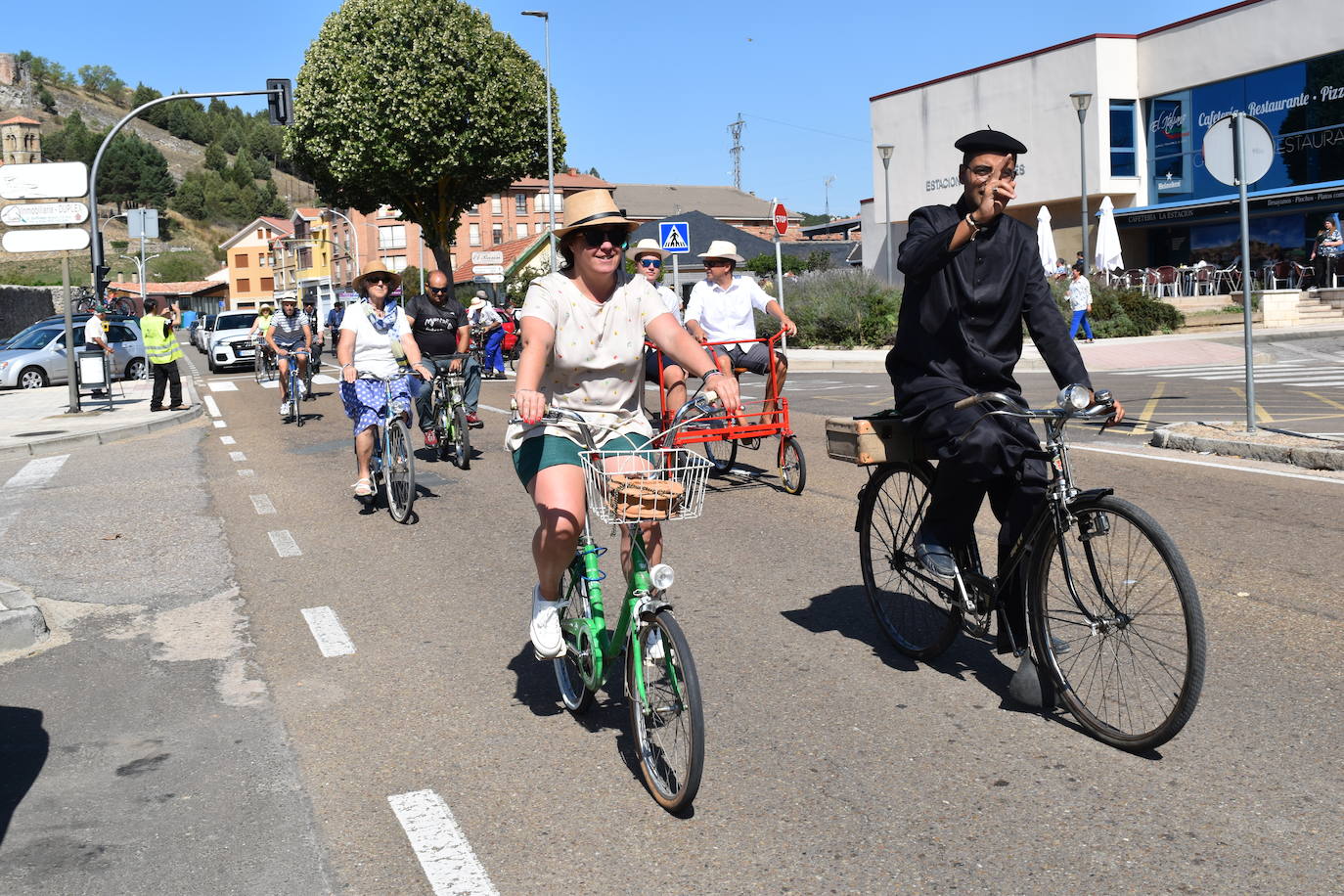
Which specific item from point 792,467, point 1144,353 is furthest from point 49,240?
point 1144,353

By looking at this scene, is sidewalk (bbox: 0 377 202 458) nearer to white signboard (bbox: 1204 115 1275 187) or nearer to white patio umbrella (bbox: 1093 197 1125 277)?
white signboard (bbox: 1204 115 1275 187)

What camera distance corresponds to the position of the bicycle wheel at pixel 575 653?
4.47 metres

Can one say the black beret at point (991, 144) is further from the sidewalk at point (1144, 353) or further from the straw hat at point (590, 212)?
the sidewalk at point (1144, 353)

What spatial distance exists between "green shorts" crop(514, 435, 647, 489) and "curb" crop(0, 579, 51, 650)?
3.25m

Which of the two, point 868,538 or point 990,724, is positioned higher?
point 868,538

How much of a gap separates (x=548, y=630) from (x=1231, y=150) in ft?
29.2

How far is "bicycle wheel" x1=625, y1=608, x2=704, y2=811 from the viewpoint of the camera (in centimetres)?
363

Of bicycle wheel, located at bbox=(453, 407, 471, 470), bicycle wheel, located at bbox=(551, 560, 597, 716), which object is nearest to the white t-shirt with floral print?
bicycle wheel, located at bbox=(551, 560, 597, 716)

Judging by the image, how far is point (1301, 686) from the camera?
478cm

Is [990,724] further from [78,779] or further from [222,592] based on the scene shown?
[222,592]

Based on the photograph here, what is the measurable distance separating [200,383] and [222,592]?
25444mm

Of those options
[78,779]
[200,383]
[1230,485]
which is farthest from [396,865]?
[200,383]

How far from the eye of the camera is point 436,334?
12.9 metres

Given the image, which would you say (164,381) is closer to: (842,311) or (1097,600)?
(842,311)
